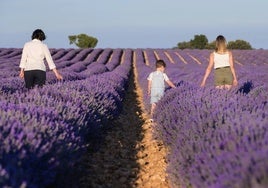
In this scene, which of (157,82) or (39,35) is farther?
(157,82)

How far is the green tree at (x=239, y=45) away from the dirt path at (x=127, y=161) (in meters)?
63.5

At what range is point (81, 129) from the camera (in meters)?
5.27

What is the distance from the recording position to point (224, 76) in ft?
27.7

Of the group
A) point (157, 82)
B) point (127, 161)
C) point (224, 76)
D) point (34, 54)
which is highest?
→ point (34, 54)

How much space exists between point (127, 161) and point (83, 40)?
7562 cm

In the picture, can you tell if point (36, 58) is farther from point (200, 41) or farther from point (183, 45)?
point (183, 45)

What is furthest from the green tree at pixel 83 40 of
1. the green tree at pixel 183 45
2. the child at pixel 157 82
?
the child at pixel 157 82

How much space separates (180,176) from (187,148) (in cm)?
24

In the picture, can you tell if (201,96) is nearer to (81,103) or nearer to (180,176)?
(81,103)

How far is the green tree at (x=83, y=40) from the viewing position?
267 feet

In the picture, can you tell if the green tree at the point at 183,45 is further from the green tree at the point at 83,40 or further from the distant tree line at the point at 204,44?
the green tree at the point at 83,40

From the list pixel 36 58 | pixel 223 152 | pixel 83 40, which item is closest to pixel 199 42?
pixel 83 40

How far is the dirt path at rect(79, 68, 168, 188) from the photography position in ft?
18.4

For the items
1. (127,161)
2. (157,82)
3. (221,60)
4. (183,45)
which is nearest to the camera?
(127,161)
